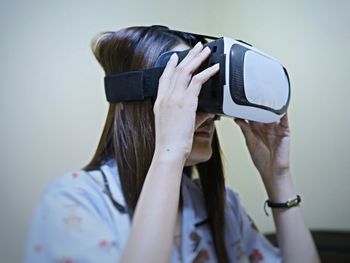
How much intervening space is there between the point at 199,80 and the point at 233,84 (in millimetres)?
57

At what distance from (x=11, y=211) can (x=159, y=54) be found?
478 millimetres

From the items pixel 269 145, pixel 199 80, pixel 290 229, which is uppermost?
pixel 199 80

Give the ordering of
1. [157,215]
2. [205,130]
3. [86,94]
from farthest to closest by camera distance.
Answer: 1. [86,94]
2. [205,130]
3. [157,215]

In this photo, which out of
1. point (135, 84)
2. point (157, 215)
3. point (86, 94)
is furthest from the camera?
point (86, 94)

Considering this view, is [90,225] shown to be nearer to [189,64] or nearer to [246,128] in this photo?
[189,64]

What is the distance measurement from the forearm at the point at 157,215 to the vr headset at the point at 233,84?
5.0 inches

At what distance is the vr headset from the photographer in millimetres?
514

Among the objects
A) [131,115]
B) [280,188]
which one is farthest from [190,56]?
[280,188]

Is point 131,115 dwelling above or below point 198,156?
above

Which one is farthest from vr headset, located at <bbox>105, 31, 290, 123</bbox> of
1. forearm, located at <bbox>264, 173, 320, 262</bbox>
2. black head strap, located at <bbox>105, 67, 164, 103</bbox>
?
forearm, located at <bbox>264, 173, 320, 262</bbox>

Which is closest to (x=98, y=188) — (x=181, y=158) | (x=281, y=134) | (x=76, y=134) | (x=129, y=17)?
(x=181, y=158)

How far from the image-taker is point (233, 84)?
0.51 metres

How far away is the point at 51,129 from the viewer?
77 cm

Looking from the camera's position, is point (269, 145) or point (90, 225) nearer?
point (90, 225)
